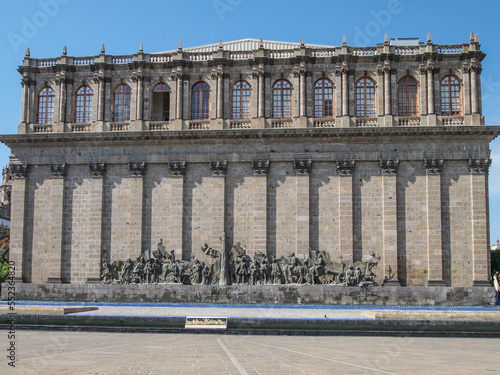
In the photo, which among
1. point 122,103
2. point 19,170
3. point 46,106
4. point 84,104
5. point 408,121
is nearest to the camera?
point 408,121

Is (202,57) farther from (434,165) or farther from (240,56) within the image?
(434,165)

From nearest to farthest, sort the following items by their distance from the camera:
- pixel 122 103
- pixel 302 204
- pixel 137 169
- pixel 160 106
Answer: pixel 302 204, pixel 137 169, pixel 122 103, pixel 160 106

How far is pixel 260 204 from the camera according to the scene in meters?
38.9

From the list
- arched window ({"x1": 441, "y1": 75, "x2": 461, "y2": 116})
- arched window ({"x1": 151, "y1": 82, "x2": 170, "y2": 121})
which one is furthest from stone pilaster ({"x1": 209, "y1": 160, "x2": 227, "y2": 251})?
arched window ({"x1": 441, "y1": 75, "x2": 461, "y2": 116})

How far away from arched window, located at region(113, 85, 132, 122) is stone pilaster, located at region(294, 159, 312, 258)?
42.4 feet

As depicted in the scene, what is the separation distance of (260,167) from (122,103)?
11.3 meters

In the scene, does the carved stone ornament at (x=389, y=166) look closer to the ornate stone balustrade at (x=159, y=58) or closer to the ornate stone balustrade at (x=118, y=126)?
the ornate stone balustrade at (x=159, y=58)

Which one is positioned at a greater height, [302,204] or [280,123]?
[280,123]

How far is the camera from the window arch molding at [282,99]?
40344mm

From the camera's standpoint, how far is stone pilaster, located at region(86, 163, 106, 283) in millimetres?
39375

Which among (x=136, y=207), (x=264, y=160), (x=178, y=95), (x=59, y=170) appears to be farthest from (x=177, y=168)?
(x=59, y=170)

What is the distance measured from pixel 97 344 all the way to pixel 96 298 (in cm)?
2023

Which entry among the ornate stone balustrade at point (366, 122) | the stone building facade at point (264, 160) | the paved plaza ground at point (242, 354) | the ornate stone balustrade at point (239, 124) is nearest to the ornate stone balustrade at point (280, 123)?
the stone building facade at point (264, 160)

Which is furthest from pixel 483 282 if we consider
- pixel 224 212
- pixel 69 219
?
pixel 69 219
